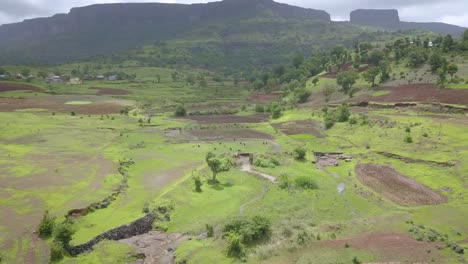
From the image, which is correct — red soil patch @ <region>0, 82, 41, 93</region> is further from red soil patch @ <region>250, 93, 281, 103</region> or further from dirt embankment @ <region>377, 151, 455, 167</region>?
dirt embankment @ <region>377, 151, 455, 167</region>

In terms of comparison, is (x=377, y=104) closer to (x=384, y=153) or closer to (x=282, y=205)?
(x=384, y=153)

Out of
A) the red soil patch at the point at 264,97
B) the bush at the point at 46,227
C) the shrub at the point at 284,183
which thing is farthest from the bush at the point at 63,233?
the red soil patch at the point at 264,97

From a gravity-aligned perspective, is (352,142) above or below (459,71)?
below

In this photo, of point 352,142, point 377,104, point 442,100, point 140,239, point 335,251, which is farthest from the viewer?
point 377,104

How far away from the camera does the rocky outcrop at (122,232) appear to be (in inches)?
1612

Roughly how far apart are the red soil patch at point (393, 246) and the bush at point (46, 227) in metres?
28.1

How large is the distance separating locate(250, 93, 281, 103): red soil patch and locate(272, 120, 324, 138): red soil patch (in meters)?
53.6

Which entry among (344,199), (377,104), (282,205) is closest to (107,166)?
(282,205)

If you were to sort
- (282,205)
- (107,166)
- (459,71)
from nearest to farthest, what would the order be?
1. (282,205)
2. (107,166)
3. (459,71)

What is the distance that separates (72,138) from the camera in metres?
90.2

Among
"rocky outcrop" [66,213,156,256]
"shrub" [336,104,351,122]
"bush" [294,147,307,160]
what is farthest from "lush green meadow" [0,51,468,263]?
"shrub" [336,104,351,122]

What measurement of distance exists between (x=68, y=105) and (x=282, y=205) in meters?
114

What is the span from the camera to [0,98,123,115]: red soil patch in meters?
134

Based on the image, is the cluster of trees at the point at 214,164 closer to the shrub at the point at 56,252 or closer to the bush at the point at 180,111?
the shrub at the point at 56,252
